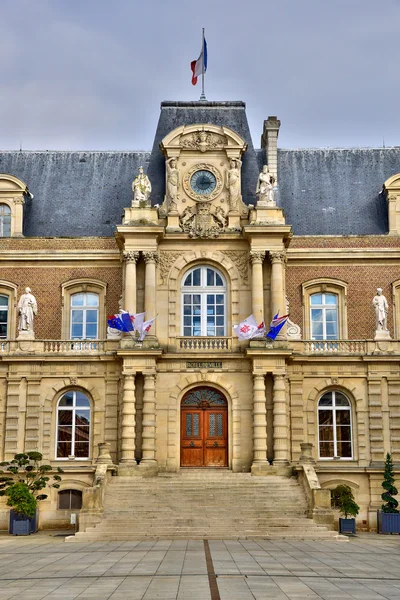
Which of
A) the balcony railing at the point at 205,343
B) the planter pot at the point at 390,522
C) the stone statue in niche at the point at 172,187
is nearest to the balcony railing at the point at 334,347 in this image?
the balcony railing at the point at 205,343

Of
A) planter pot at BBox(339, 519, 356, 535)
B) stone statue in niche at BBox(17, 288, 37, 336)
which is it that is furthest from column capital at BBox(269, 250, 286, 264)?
planter pot at BBox(339, 519, 356, 535)

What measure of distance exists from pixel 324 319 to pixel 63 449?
1287 centimetres

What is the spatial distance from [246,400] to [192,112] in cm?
1452

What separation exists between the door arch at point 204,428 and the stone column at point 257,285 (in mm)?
3821

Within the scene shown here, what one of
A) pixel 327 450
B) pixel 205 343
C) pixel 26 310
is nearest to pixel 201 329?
pixel 205 343

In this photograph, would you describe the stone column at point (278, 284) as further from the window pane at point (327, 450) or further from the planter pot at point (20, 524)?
the planter pot at point (20, 524)

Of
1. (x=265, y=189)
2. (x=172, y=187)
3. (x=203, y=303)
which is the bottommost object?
(x=203, y=303)

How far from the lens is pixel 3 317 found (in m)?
38.5

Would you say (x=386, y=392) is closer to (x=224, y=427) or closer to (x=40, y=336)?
(x=224, y=427)

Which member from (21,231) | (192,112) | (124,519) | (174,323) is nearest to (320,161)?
(192,112)

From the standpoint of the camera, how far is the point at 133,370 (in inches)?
1367

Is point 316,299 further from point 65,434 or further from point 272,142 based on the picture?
point 65,434

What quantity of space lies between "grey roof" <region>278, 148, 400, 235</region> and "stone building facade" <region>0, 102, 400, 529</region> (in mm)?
143

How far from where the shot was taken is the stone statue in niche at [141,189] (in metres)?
37.1
